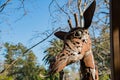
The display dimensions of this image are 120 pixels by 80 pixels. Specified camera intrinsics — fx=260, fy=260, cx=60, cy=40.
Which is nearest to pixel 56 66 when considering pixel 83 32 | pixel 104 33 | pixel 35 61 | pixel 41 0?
pixel 83 32

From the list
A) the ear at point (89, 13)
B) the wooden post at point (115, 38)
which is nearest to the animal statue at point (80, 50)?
the ear at point (89, 13)

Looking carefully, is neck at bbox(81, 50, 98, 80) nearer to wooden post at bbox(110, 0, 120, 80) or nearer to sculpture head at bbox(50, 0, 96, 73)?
sculpture head at bbox(50, 0, 96, 73)

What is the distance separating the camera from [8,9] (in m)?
3.13

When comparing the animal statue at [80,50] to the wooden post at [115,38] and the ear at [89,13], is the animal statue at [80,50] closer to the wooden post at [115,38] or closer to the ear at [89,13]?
the ear at [89,13]

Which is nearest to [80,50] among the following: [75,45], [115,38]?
[75,45]

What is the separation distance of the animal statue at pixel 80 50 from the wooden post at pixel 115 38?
22cm

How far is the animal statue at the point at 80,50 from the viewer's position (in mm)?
740

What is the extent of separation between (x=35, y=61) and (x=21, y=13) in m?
3.29

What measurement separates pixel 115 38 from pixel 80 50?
28 cm

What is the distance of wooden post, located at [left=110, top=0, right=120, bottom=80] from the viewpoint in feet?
1.65

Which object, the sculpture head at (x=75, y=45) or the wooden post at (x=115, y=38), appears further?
the sculpture head at (x=75, y=45)

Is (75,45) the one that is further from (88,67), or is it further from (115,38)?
(115,38)

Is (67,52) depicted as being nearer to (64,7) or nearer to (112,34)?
(112,34)

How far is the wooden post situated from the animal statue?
0.22m
